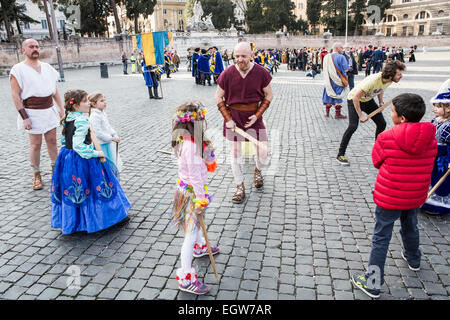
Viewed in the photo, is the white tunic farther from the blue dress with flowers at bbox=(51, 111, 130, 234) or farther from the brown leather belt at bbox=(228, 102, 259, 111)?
the brown leather belt at bbox=(228, 102, 259, 111)

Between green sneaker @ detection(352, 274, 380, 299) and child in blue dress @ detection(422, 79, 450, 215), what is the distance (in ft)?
5.87

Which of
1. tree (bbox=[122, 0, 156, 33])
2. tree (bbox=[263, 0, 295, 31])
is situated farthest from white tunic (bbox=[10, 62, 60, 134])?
tree (bbox=[263, 0, 295, 31])

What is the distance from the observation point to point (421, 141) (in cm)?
265

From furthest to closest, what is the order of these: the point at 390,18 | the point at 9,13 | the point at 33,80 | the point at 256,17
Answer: the point at 390,18 < the point at 256,17 < the point at 9,13 < the point at 33,80

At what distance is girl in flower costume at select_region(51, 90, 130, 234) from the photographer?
3826 mm

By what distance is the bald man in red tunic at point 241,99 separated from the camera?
454 centimetres

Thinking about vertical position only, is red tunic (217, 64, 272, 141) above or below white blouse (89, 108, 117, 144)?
above

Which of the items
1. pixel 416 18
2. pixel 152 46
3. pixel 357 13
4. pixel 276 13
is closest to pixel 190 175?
pixel 152 46

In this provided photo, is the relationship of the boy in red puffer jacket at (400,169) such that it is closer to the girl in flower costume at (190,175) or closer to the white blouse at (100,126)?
the girl in flower costume at (190,175)

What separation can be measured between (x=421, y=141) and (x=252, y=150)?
287 centimetres

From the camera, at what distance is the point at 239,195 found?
4781 millimetres

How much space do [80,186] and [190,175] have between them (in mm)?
1578

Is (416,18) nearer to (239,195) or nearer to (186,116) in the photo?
(239,195)
